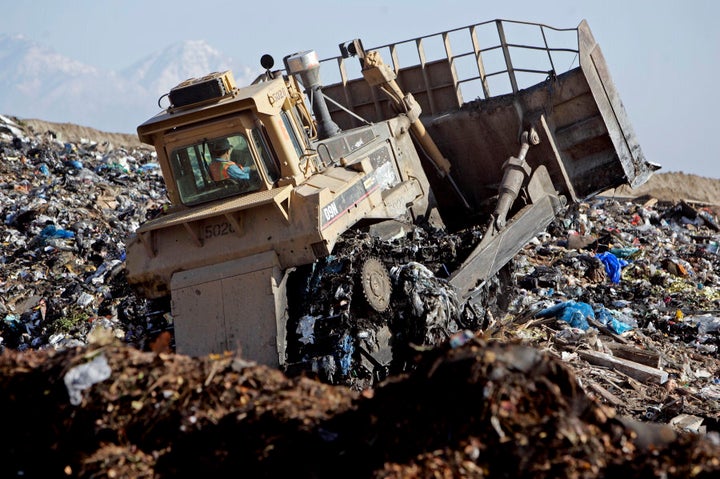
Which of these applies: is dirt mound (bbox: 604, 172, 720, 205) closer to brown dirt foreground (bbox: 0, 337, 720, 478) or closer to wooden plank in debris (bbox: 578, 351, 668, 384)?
wooden plank in debris (bbox: 578, 351, 668, 384)

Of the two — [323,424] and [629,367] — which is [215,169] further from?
[629,367]

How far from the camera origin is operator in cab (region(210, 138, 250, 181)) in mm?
6590

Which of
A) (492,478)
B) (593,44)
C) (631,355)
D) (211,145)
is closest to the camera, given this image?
(492,478)

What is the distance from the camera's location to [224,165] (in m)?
6.62

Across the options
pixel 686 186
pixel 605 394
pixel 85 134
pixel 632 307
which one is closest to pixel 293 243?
pixel 605 394

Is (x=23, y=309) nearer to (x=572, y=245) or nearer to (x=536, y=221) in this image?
(x=536, y=221)

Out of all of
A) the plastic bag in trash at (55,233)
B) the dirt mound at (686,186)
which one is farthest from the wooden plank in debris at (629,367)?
the dirt mound at (686,186)

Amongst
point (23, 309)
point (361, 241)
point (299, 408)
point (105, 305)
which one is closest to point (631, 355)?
point (361, 241)

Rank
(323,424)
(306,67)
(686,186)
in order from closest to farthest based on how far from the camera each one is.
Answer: (323,424) < (306,67) < (686,186)

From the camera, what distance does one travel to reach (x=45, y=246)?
1088 cm

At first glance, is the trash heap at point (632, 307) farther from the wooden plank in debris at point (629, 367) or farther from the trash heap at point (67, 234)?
the trash heap at point (67, 234)

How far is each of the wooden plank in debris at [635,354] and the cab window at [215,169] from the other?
126 inches

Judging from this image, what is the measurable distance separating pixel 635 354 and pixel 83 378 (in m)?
4.77

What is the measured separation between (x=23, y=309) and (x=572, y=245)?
20.2 ft
